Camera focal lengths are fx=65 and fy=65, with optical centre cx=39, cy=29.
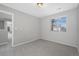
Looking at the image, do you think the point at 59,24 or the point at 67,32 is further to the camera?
the point at 67,32

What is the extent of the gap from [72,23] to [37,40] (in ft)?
4.35

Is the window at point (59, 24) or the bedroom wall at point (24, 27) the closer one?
the window at point (59, 24)

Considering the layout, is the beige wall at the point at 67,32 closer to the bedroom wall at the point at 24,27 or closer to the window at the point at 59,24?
the window at the point at 59,24

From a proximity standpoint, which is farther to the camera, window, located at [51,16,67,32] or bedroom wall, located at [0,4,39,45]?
bedroom wall, located at [0,4,39,45]

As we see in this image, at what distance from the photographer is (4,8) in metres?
2.17

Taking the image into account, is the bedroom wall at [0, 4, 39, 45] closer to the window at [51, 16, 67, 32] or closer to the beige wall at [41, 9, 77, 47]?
the beige wall at [41, 9, 77, 47]

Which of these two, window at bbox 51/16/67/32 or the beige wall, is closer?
window at bbox 51/16/67/32

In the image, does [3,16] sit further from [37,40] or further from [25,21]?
[37,40]

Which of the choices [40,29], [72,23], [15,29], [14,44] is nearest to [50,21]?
[40,29]

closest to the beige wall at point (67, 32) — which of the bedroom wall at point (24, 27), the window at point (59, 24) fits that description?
the window at point (59, 24)

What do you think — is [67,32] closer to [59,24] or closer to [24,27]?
[59,24]

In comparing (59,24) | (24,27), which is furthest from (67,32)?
(24,27)

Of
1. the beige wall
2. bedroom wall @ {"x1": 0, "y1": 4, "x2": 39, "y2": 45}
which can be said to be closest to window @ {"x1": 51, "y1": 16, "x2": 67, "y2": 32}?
the beige wall

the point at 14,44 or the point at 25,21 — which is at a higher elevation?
the point at 25,21
